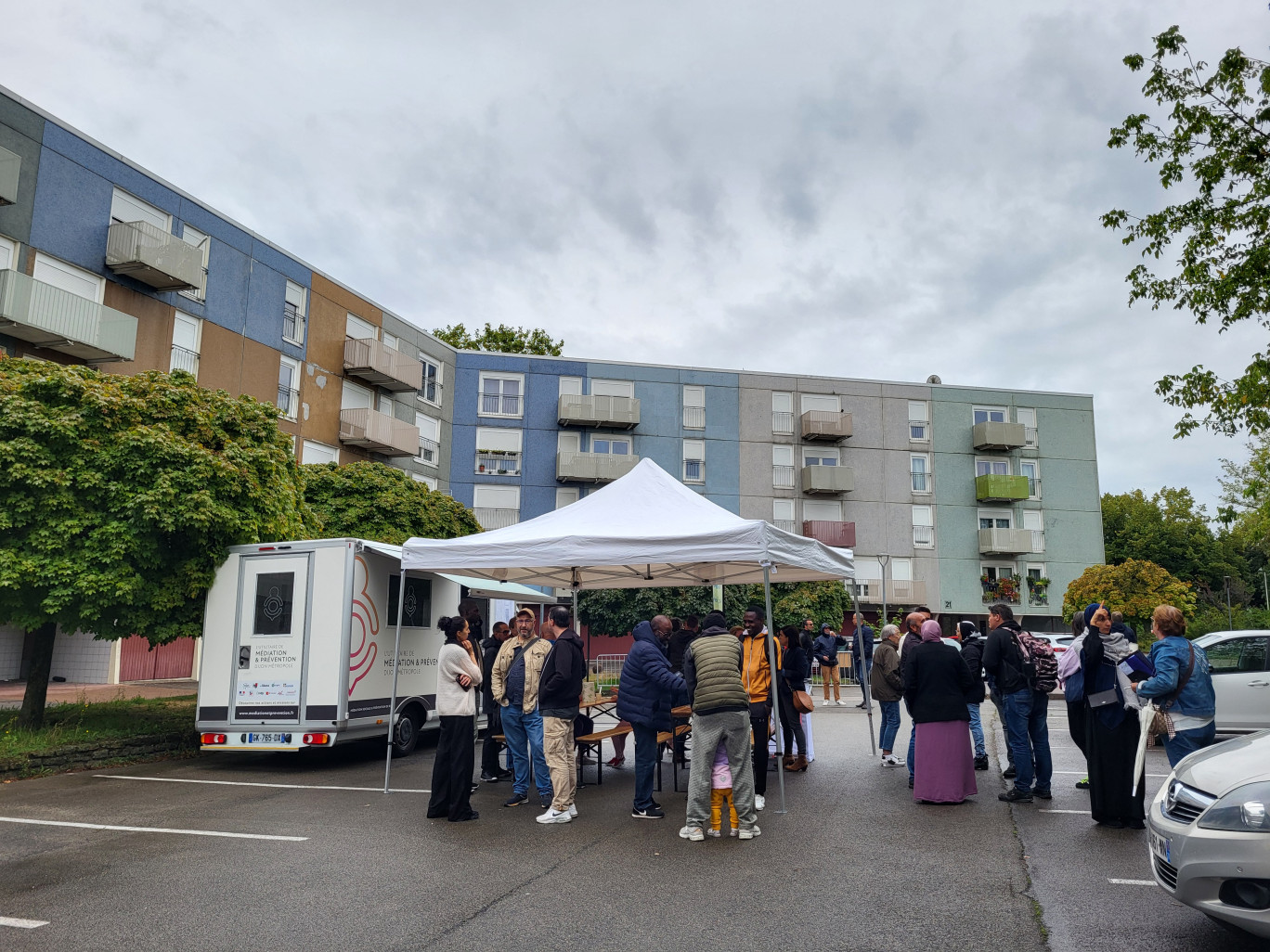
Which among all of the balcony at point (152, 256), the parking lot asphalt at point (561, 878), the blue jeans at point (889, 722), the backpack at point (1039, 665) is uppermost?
the balcony at point (152, 256)

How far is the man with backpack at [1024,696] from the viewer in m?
9.02

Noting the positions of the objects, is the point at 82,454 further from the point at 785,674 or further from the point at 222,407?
the point at 785,674

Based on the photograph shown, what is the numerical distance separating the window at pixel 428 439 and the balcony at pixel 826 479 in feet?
52.6

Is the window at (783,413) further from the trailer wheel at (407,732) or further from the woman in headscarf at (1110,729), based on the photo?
the woman in headscarf at (1110,729)

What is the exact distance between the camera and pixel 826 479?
42.4 metres

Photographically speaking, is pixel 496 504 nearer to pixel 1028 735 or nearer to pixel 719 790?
pixel 1028 735

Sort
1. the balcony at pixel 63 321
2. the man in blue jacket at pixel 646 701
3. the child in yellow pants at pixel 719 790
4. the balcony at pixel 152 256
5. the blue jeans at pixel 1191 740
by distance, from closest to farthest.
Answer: the blue jeans at pixel 1191 740, the child in yellow pants at pixel 719 790, the man in blue jacket at pixel 646 701, the balcony at pixel 63 321, the balcony at pixel 152 256

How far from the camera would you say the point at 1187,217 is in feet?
45.0

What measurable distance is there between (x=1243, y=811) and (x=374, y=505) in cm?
2190

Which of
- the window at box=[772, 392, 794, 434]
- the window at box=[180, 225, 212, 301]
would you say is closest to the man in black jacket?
the window at box=[180, 225, 212, 301]

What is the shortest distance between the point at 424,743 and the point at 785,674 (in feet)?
21.5

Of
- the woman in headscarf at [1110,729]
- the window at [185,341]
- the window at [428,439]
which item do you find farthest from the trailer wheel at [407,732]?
the window at [428,439]

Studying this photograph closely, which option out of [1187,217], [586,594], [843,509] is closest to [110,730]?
[1187,217]

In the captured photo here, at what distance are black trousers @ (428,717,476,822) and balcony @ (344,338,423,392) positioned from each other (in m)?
25.9
